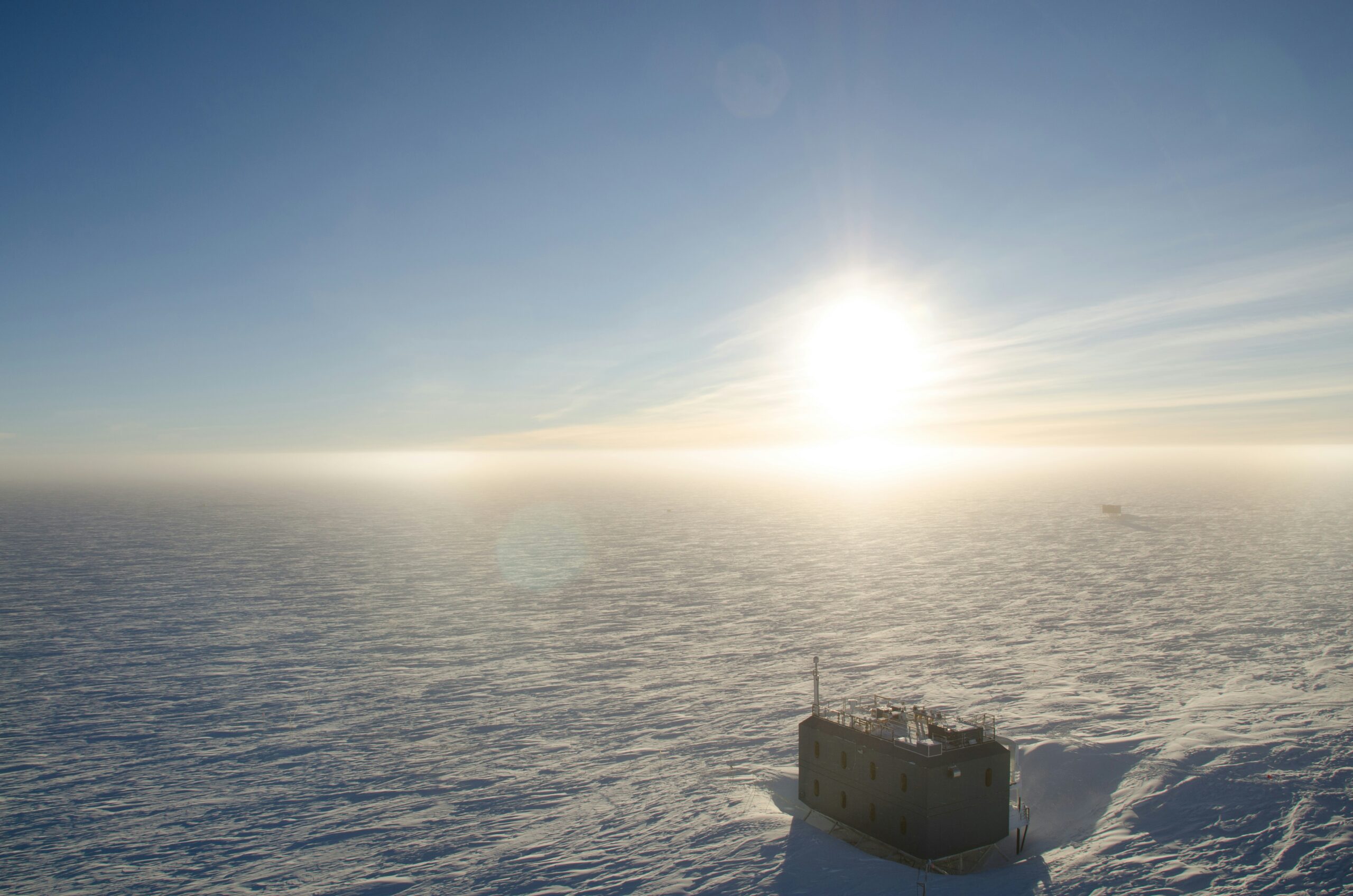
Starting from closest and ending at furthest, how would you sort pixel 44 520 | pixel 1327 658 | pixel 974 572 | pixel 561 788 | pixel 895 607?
pixel 561 788
pixel 1327 658
pixel 895 607
pixel 974 572
pixel 44 520

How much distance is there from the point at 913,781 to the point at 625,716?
19578mm

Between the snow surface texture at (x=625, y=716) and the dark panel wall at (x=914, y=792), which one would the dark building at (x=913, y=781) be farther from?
the snow surface texture at (x=625, y=716)

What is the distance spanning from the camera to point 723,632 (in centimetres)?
6247

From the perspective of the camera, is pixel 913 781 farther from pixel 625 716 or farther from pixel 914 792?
pixel 625 716

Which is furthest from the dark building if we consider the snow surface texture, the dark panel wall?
the snow surface texture

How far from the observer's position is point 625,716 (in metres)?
43.5

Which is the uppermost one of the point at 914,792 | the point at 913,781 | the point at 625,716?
the point at 913,781

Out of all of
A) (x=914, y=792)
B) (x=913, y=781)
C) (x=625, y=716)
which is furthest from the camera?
(x=625, y=716)

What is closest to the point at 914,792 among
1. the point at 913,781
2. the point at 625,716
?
the point at 913,781

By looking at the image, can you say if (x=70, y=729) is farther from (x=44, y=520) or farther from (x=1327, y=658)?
(x=44, y=520)

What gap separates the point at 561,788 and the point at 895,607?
46343mm

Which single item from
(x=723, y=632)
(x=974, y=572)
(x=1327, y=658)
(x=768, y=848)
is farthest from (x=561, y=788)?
(x=974, y=572)

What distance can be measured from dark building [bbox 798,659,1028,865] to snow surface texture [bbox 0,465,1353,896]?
1.34 meters

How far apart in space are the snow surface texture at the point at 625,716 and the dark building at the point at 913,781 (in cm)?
134
